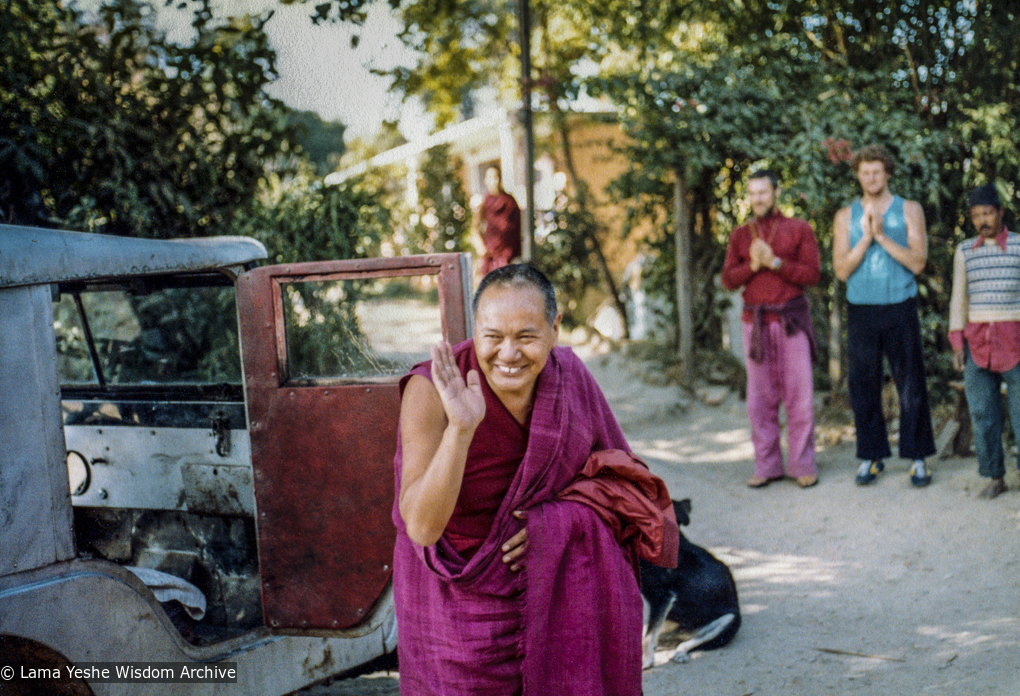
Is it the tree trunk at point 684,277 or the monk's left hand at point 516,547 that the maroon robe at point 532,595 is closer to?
the monk's left hand at point 516,547

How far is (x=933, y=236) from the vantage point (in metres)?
6.48

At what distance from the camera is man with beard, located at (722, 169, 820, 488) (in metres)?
5.69

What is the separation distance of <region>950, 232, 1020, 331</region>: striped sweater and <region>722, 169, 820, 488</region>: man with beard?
0.88m

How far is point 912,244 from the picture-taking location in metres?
5.31

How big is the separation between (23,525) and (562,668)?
148 centimetres

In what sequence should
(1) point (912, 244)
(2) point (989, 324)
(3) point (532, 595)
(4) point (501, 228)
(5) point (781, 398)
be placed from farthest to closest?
1. (4) point (501, 228)
2. (5) point (781, 398)
3. (1) point (912, 244)
4. (2) point (989, 324)
5. (3) point (532, 595)

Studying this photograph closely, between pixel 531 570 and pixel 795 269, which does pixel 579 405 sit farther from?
pixel 795 269

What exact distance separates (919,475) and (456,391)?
4.31m

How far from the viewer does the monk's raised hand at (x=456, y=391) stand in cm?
204

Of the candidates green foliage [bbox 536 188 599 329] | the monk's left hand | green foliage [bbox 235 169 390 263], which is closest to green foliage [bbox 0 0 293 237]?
green foliage [bbox 235 169 390 263]

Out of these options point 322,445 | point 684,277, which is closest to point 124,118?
point 322,445

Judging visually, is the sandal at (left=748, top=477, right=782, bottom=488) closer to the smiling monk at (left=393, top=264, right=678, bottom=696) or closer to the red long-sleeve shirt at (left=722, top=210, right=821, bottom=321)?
the red long-sleeve shirt at (left=722, top=210, right=821, bottom=321)

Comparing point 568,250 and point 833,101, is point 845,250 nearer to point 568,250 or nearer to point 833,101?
point 833,101

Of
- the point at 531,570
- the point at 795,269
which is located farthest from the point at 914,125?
the point at 531,570
